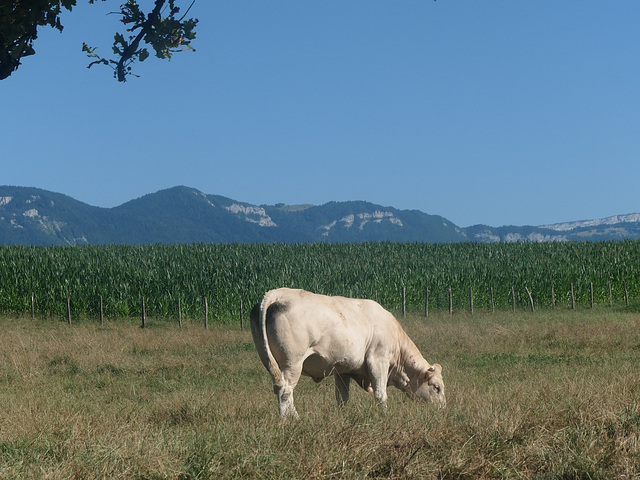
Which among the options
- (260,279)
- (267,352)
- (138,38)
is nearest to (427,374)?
(267,352)

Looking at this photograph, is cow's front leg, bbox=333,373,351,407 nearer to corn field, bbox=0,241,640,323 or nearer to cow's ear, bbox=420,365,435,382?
cow's ear, bbox=420,365,435,382

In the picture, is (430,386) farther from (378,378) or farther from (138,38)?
(138,38)

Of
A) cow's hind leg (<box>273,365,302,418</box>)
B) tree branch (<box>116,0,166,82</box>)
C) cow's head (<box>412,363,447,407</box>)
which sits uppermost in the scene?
tree branch (<box>116,0,166,82</box>)

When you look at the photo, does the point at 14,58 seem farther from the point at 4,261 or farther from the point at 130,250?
the point at 130,250

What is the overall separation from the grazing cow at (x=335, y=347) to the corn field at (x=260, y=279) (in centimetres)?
1868

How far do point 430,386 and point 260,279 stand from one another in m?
23.5

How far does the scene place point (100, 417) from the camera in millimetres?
7789

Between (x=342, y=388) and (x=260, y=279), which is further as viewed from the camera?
(x=260, y=279)

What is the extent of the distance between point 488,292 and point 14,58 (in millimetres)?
27706

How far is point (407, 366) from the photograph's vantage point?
32.6ft

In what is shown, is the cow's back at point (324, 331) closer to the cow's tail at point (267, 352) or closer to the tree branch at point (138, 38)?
the cow's tail at point (267, 352)

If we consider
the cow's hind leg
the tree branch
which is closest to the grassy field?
the cow's hind leg

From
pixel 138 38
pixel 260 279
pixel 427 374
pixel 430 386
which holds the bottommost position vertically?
pixel 430 386

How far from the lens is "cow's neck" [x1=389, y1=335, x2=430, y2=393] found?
987cm
